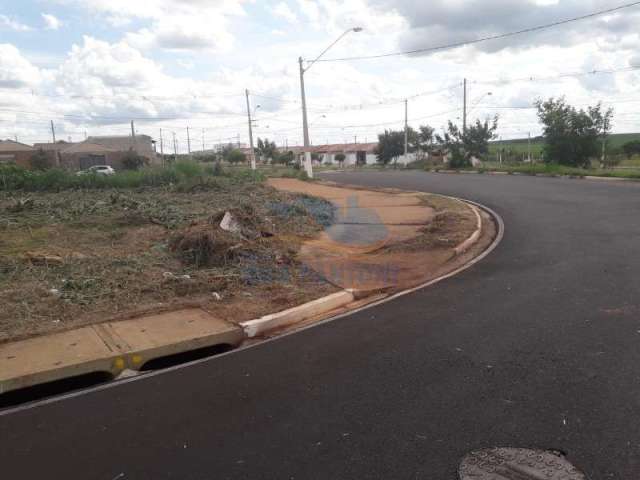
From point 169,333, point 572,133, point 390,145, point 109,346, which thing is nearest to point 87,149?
point 390,145

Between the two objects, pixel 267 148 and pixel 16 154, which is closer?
pixel 16 154

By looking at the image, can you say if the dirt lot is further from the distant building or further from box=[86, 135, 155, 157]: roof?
box=[86, 135, 155, 157]: roof

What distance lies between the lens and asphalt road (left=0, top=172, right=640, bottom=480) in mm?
3721

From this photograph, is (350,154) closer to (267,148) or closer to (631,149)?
(267,148)

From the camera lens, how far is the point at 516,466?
355 centimetres

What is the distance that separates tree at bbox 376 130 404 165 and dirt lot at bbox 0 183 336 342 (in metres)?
64.0

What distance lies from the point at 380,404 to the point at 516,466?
121 centimetres

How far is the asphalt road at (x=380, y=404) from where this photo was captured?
372 centimetres

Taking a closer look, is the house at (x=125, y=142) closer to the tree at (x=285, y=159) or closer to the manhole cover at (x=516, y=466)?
the tree at (x=285, y=159)

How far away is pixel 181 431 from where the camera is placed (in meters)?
4.21

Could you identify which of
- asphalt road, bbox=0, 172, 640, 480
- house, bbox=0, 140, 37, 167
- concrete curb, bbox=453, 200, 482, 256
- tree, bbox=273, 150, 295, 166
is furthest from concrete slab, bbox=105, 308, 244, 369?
tree, bbox=273, 150, 295, 166

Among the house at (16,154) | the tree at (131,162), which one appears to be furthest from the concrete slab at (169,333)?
the house at (16,154)

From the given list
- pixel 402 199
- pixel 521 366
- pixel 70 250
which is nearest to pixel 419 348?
pixel 521 366

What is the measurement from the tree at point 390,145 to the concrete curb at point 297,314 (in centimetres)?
7228
